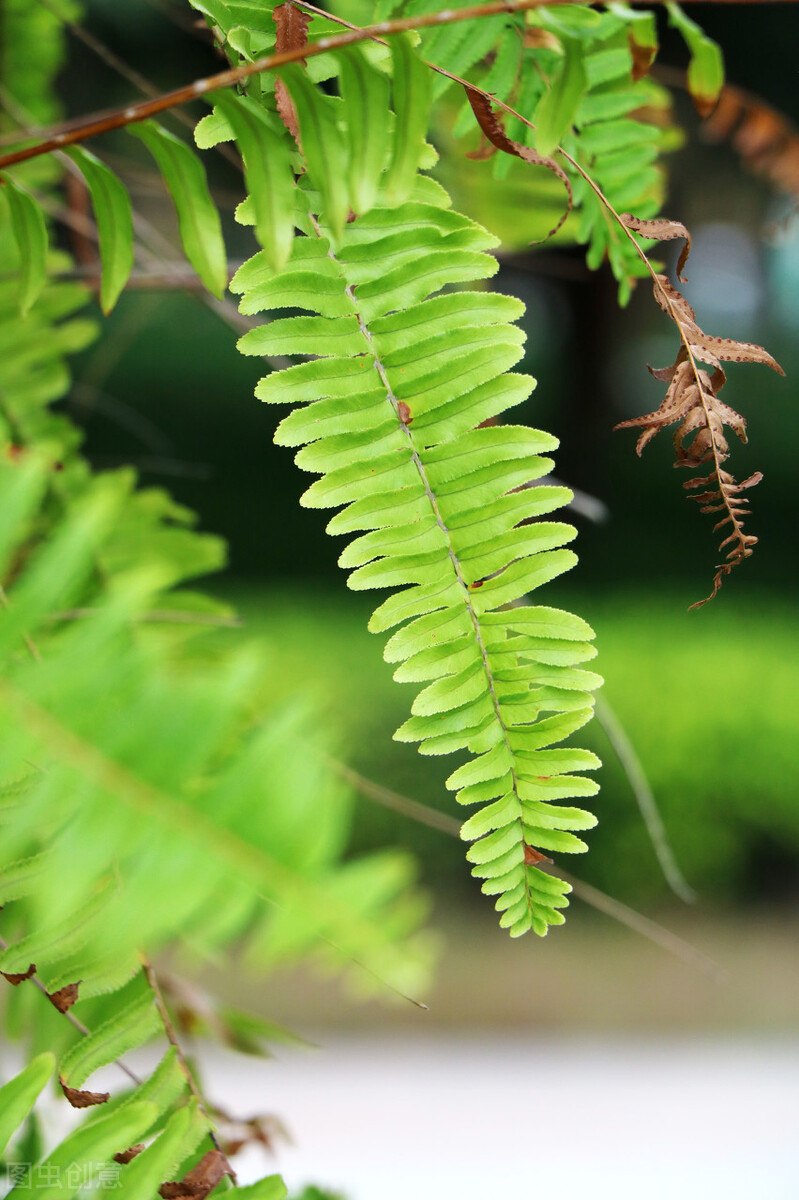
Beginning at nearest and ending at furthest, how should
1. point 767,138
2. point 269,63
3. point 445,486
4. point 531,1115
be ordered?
point 269,63 → point 445,486 → point 767,138 → point 531,1115

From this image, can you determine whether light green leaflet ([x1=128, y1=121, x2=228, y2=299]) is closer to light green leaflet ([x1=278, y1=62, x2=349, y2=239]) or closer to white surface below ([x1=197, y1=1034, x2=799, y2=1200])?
light green leaflet ([x1=278, y1=62, x2=349, y2=239])

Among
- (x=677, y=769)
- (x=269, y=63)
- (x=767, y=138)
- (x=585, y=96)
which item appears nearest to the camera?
(x=269, y=63)

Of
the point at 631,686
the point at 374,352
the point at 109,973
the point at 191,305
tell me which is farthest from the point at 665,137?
the point at 191,305

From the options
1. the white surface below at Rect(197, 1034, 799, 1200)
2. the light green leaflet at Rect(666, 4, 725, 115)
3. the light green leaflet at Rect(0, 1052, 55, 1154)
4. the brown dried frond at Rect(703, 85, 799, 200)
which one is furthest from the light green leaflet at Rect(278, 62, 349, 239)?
the white surface below at Rect(197, 1034, 799, 1200)

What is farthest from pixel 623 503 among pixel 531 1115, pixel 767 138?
pixel 767 138

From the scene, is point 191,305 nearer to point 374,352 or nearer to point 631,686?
point 631,686

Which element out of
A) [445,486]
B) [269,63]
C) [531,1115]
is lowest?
[531,1115]

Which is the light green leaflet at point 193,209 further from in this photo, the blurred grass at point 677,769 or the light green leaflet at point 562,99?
the blurred grass at point 677,769

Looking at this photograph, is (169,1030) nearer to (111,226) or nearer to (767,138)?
(111,226)
